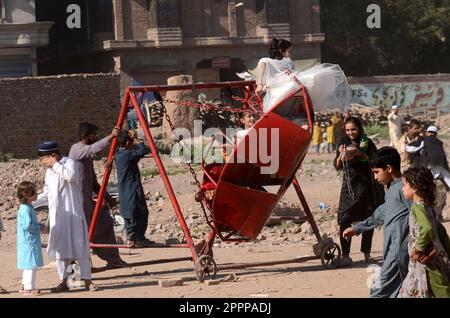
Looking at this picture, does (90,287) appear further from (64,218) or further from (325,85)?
(325,85)

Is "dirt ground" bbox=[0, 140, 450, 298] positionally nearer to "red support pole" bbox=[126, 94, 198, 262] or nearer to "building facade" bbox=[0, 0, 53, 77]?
"red support pole" bbox=[126, 94, 198, 262]

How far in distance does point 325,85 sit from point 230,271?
2.16 meters

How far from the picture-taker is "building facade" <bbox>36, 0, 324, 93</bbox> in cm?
4119

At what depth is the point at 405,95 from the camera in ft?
144

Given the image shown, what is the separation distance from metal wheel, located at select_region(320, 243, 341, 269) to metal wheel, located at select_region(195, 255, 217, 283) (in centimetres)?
131

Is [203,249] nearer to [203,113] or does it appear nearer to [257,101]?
[257,101]

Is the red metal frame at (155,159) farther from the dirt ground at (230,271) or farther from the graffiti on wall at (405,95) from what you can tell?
the graffiti on wall at (405,95)

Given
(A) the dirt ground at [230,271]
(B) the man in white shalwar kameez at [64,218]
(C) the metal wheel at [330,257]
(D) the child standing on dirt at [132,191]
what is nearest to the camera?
(A) the dirt ground at [230,271]

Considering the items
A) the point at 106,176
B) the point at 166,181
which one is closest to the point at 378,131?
the point at 106,176

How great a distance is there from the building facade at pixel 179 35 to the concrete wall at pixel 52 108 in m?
11.4

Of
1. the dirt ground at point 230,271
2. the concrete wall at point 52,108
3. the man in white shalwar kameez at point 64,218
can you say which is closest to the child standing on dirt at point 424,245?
the dirt ground at point 230,271

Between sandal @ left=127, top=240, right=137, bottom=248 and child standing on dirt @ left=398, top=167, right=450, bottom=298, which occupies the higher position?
child standing on dirt @ left=398, top=167, right=450, bottom=298

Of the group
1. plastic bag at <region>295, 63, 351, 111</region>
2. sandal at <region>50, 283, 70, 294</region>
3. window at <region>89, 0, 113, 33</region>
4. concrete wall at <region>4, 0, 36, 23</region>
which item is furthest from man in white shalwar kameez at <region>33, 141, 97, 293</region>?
window at <region>89, 0, 113, 33</region>

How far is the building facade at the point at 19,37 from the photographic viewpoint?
3838 cm
